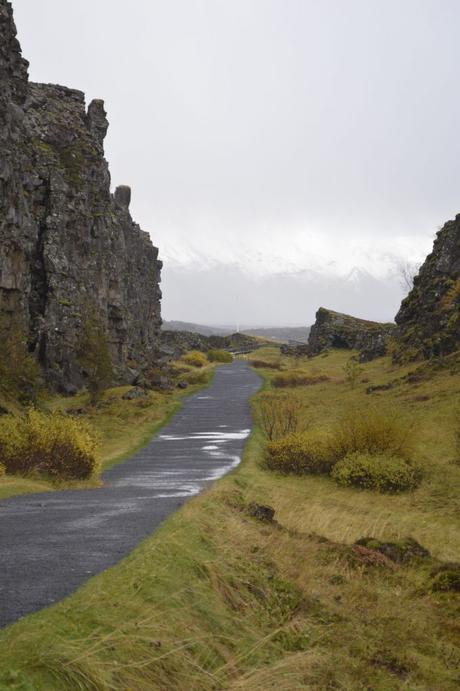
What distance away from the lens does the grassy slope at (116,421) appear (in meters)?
16.8

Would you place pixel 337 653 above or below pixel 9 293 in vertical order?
below

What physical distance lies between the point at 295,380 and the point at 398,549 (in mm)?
45165

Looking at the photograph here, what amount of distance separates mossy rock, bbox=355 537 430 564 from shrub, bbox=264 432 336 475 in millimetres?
9231

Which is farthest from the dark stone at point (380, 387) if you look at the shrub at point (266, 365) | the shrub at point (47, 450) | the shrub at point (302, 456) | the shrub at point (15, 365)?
the shrub at point (266, 365)

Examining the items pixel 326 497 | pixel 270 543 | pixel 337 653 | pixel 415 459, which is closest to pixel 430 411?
pixel 415 459

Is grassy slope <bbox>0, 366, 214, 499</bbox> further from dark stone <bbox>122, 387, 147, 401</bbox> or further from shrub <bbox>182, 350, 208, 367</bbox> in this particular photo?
shrub <bbox>182, 350, 208, 367</bbox>

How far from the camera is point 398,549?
11867 mm

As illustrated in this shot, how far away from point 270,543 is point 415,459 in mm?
12024

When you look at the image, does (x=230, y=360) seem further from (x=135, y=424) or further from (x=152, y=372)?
(x=135, y=424)

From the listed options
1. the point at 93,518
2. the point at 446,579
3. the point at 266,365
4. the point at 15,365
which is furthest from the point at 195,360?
the point at 446,579

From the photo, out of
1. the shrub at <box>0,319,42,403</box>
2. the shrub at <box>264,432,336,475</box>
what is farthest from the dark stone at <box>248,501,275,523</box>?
the shrub at <box>0,319,42,403</box>

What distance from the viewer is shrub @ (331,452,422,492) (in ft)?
62.6

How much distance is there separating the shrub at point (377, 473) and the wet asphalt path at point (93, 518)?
4.23 metres

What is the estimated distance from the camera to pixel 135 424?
33938 millimetres
